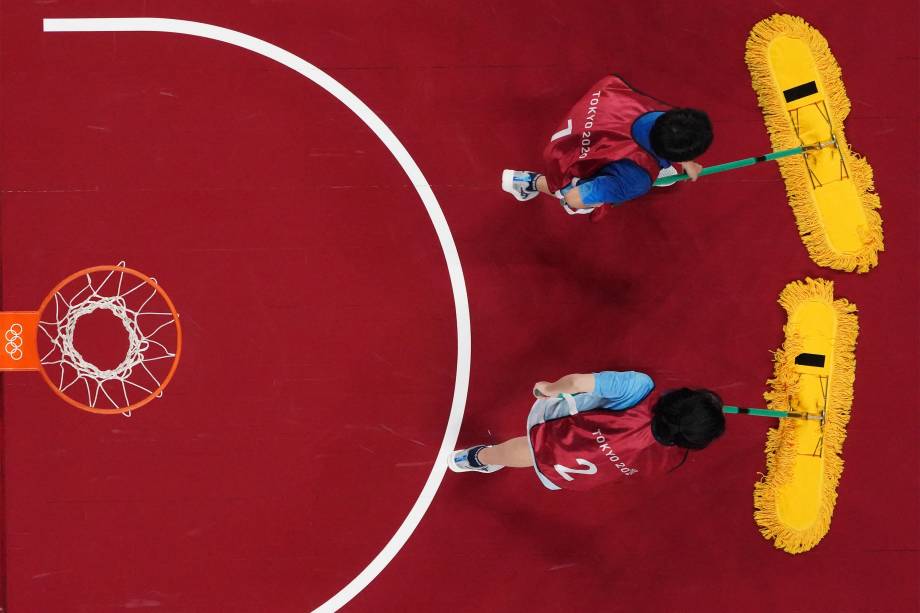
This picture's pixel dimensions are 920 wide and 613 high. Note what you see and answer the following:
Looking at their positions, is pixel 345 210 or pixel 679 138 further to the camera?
pixel 345 210

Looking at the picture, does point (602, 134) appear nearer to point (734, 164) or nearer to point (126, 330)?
point (734, 164)

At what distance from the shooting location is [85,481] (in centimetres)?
377

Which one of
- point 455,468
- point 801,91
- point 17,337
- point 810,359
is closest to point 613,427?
point 455,468

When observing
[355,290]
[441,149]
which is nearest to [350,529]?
[355,290]

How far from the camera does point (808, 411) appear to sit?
3.77 meters

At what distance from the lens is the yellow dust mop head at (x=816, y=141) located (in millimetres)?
3789

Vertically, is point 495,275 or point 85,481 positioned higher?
point 495,275

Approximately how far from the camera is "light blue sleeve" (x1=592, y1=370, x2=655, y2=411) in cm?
308

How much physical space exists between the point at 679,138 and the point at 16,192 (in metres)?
3.48

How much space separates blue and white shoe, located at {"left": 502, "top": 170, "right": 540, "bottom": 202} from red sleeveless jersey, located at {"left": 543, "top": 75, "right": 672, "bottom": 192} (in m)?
0.39

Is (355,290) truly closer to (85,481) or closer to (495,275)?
(495,275)

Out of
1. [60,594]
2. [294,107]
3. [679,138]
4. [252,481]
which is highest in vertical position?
[294,107]

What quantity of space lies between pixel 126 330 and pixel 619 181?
8.95 feet

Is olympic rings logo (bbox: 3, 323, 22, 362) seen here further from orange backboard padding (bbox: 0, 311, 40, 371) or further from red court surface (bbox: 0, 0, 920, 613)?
red court surface (bbox: 0, 0, 920, 613)
